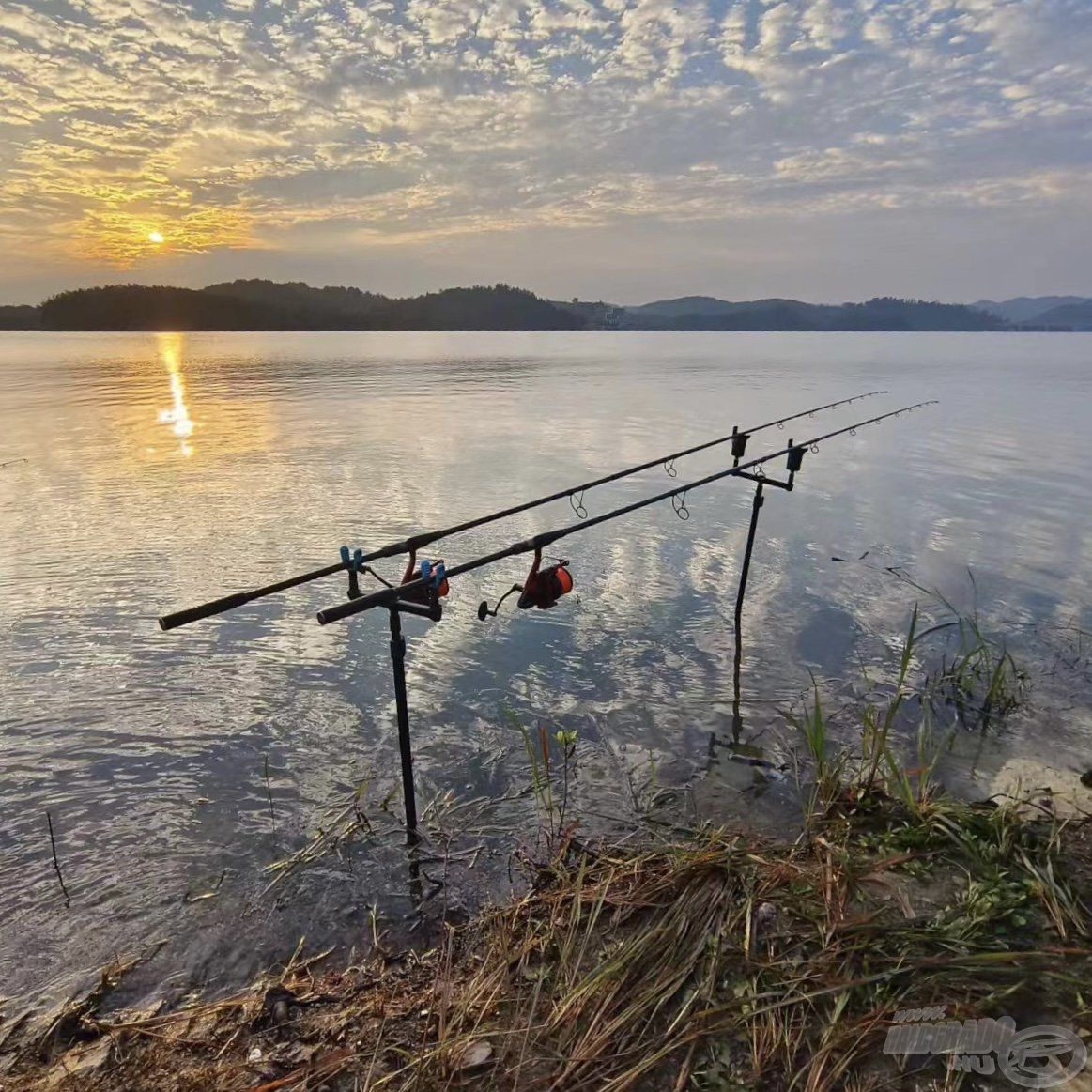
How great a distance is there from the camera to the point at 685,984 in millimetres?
4320

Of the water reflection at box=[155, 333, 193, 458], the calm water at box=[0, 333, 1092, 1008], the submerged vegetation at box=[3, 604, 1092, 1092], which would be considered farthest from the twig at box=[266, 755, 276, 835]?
the water reflection at box=[155, 333, 193, 458]

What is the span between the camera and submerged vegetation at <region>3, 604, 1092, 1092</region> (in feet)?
12.5

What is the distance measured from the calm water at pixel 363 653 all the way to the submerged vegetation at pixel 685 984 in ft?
2.79

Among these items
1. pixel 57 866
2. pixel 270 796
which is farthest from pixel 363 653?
pixel 57 866

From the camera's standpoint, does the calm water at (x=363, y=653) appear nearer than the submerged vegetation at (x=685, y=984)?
No

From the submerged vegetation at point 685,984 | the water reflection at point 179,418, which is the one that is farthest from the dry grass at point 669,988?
the water reflection at point 179,418

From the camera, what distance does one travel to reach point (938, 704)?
9.76 m

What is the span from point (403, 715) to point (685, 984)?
3.08 m

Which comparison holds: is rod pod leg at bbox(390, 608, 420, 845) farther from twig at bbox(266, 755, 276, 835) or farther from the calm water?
twig at bbox(266, 755, 276, 835)

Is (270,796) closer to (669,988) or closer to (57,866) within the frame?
(57,866)

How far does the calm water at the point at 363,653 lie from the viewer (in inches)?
251

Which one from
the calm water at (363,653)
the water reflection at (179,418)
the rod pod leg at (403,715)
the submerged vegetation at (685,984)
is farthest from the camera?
the water reflection at (179,418)

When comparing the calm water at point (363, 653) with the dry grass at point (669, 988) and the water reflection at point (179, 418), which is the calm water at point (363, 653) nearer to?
the dry grass at point (669, 988)

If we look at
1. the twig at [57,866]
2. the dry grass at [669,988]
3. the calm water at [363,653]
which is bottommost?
the calm water at [363,653]
